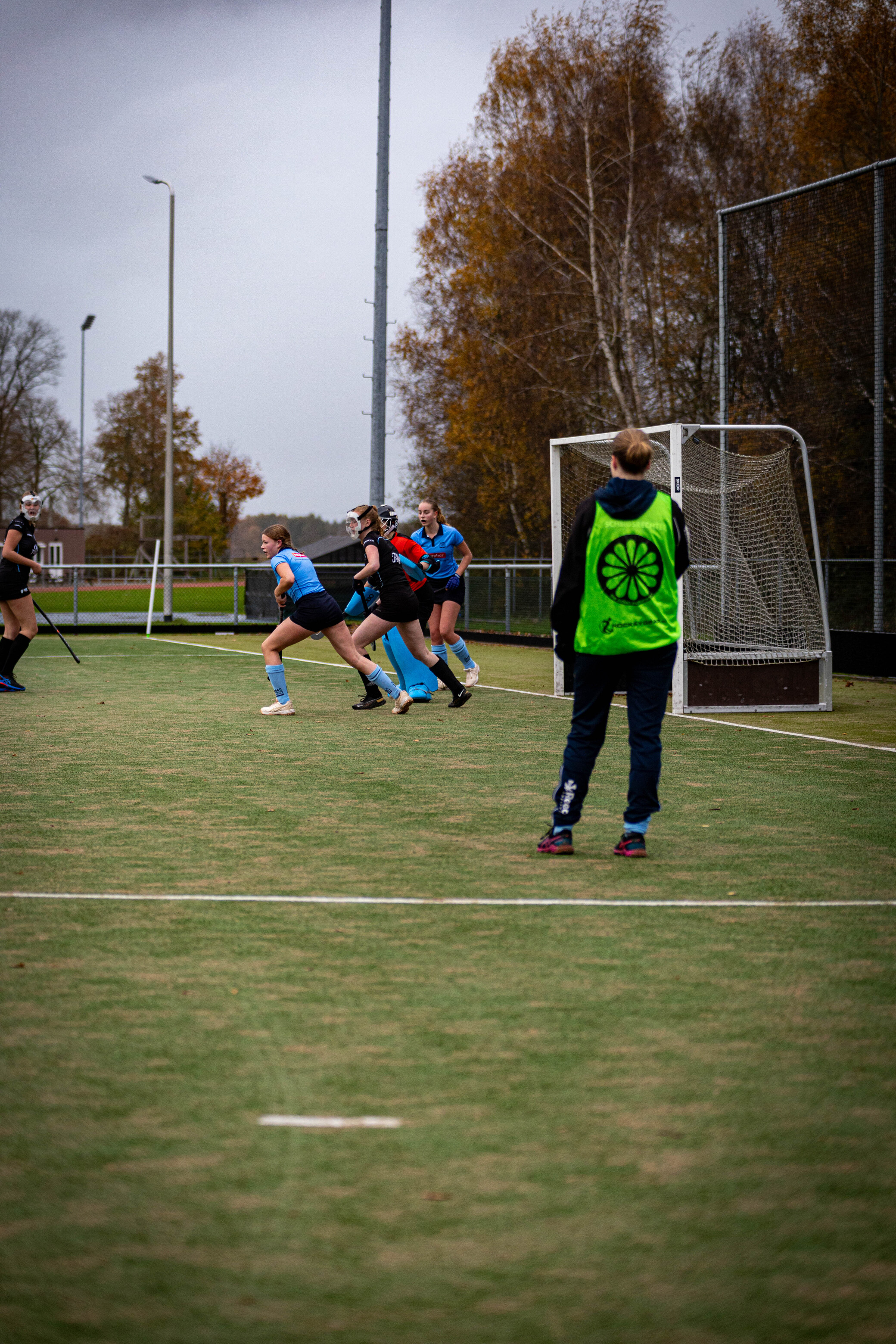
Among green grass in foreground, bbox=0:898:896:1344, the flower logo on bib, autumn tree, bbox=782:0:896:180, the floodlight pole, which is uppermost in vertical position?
autumn tree, bbox=782:0:896:180

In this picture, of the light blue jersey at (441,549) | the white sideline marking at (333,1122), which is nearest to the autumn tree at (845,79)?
the light blue jersey at (441,549)

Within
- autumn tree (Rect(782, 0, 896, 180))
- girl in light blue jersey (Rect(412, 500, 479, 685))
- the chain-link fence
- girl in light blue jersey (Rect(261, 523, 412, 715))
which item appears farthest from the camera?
autumn tree (Rect(782, 0, 896, 180))

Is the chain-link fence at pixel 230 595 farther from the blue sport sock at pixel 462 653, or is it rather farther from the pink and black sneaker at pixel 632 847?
the pink and black sneaker at pixel 632 847

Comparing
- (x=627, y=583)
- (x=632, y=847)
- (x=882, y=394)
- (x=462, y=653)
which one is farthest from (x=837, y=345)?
(x=632, y=847)

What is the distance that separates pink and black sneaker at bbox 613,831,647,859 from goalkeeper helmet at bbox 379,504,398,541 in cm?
666

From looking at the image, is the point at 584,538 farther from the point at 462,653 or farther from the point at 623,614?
the point at 462,653

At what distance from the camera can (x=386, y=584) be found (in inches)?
505

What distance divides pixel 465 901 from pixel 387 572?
288 inches

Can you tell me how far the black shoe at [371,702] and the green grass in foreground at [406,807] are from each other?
278 mm

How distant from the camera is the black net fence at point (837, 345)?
1866cm

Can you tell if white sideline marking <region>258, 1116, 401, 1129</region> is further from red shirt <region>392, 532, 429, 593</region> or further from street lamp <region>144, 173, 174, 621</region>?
street lamp <region>144, 173, 174, 621</region>

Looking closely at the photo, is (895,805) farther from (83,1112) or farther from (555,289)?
(555,289)

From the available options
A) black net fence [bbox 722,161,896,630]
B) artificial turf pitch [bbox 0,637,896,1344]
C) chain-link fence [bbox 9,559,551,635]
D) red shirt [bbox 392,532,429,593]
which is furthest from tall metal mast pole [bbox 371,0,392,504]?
artificial turf pitch [bbox 0,637,896,1344]

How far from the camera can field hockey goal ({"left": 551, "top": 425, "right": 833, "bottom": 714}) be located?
1368 centimetres
